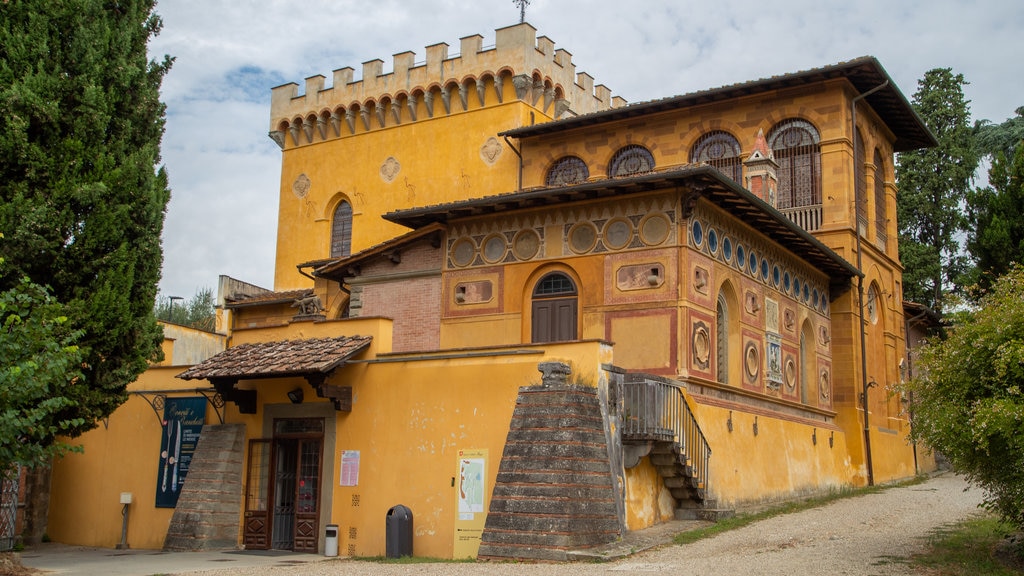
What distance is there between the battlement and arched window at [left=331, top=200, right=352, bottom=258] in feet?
8.74

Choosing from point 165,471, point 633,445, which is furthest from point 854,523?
point 165,471

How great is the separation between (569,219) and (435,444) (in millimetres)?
6101

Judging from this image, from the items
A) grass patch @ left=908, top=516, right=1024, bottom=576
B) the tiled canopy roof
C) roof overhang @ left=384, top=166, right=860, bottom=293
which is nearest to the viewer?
grass patch @ left=908, top=516, right=1024, bottom=576

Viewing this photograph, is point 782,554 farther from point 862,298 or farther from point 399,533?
point 862,298

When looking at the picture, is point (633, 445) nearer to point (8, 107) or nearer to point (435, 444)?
point (435, 444)

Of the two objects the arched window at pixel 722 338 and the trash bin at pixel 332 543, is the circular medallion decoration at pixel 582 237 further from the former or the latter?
the trash bin at pixel 332 543

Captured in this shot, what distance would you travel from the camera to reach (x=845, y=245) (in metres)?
27.7

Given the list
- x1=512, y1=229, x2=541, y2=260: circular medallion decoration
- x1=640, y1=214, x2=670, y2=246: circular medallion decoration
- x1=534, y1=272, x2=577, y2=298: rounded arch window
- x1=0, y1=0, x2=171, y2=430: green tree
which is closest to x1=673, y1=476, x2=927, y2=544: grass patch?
x1=640, y1=214, x2=670, y2=246: circular medallion decoration

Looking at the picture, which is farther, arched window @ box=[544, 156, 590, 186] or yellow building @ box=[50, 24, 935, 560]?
arched window @ box=[544, 156, 590, 186]

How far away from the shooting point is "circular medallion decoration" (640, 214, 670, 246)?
19781mm

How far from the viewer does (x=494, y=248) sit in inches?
867

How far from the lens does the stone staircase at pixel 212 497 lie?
62.4 ft

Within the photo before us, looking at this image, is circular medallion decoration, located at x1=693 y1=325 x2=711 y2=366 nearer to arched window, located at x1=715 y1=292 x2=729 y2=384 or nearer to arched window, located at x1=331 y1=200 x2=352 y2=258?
arched window, located at x1=715 y1=292 x2=729 y2=384

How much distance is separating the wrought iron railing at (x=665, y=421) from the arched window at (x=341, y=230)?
61.7ft
